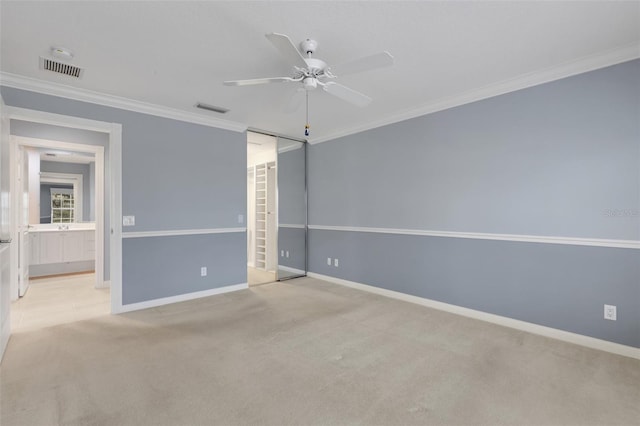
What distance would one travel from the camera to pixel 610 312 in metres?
2.70

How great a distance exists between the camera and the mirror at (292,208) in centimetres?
584

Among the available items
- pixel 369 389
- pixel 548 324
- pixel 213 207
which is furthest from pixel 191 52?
pixel 548 324

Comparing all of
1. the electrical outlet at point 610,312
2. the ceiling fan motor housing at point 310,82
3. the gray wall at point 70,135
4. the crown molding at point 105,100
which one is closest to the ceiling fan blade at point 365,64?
the ceiling fan motor housing at point 310,82

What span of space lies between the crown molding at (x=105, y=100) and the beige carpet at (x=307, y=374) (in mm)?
2574

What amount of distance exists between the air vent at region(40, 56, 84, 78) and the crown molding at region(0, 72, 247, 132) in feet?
1.29

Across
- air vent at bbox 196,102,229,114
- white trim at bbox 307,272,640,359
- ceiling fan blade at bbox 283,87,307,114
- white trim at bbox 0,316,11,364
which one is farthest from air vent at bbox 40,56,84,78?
white trim at bbox 307,272,640,359

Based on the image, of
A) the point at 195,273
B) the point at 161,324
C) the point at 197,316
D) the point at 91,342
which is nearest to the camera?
the point at 91,342

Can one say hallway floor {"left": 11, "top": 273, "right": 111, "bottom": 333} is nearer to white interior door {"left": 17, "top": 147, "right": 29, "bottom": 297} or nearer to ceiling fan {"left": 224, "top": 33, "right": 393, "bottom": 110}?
Answer: white interior door {"left": 17, "top": 147, "right": 29, "bottom": 297}

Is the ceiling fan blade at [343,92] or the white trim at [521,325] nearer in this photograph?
the ceiling fan blade at [343,92]

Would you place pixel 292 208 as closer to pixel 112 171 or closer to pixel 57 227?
pixel 112 171

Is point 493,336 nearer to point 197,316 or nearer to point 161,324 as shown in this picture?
point 197,316

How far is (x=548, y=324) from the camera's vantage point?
3016 millimetres

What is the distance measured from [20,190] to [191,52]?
3922 mm

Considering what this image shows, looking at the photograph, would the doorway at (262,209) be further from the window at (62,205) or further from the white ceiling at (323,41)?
the window at (62,205)
